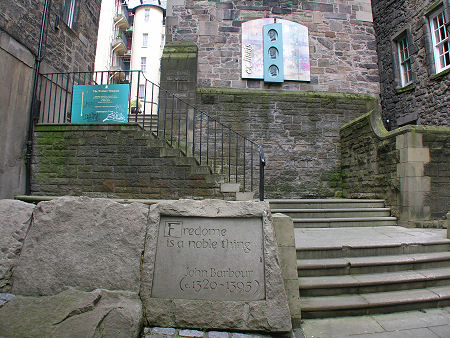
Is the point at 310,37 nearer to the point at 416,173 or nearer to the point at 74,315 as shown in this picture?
the point at 416,173

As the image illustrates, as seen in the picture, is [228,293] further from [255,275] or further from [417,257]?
[417,257]

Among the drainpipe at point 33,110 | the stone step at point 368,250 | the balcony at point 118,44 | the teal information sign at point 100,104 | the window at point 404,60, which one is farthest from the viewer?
the balcony at point 118,44

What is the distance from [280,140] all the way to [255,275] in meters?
6.08

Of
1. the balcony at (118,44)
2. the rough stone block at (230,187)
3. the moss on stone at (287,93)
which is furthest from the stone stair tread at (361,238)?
the balcony at (118,44)

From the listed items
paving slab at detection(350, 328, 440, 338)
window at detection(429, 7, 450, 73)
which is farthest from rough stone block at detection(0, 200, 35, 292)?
window at detection(429, 7, 450, 73)

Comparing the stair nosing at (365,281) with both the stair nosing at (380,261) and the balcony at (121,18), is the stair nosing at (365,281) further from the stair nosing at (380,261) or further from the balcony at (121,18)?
the balcony at (121,18)

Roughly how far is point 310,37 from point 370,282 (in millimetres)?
8364

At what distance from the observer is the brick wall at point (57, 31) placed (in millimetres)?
6188

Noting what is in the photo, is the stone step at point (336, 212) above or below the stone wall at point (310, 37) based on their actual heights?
below

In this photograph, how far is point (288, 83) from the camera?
840 cm

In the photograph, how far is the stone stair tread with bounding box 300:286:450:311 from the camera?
258cm

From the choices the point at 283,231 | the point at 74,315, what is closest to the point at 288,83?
the point at 283,231

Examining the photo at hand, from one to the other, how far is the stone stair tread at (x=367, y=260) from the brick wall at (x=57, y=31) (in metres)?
8.02

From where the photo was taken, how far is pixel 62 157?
588cm
